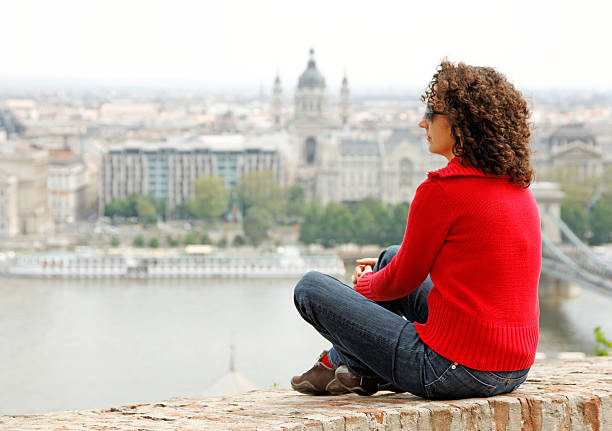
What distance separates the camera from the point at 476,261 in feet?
2.63

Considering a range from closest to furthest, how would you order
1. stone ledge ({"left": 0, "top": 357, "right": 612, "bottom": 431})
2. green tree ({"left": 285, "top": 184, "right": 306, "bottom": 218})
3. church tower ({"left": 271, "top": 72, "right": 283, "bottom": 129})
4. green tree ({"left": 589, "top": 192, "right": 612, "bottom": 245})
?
stone ledge ({"left": 0, "top": 357, "right": 612, "bottom": 431})
green tree ({"left": 589, "top": 192, "right": 612, "bottom": 245})
green tree ({"left": 285, "top": 184, "right": 306, "bottom": 218})
church tower ({"left": 271, "top": 72, "right": 283, "bottom": 129})

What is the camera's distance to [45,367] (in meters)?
5.23

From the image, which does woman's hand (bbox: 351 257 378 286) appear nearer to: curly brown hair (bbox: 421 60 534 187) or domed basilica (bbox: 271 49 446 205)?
curly brown hair (bbox: 421 60 534 187)

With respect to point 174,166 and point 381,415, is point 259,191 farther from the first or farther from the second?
point 381,415

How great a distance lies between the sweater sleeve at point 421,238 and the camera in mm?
793

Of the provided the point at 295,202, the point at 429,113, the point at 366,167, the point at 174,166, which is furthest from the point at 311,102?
the point at 429,113

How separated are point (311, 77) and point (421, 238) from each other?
61.7ft

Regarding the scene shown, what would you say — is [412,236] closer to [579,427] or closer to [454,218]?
[454,218]

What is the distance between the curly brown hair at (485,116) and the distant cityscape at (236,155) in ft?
37.3

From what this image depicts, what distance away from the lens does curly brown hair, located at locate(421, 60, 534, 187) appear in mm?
801

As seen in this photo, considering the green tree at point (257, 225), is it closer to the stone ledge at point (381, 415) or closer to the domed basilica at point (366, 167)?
the domed basilica at point (366, 167)

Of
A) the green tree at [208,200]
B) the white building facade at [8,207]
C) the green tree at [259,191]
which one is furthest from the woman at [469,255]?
the green tree at [208,200]

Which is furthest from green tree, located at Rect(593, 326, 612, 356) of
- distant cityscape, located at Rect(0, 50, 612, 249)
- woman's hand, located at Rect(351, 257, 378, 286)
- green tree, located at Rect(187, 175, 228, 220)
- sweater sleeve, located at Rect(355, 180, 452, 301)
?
green tree, located at Rect(187, 175, 228, 220)

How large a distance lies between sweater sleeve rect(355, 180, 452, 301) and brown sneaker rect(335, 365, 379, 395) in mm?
108
